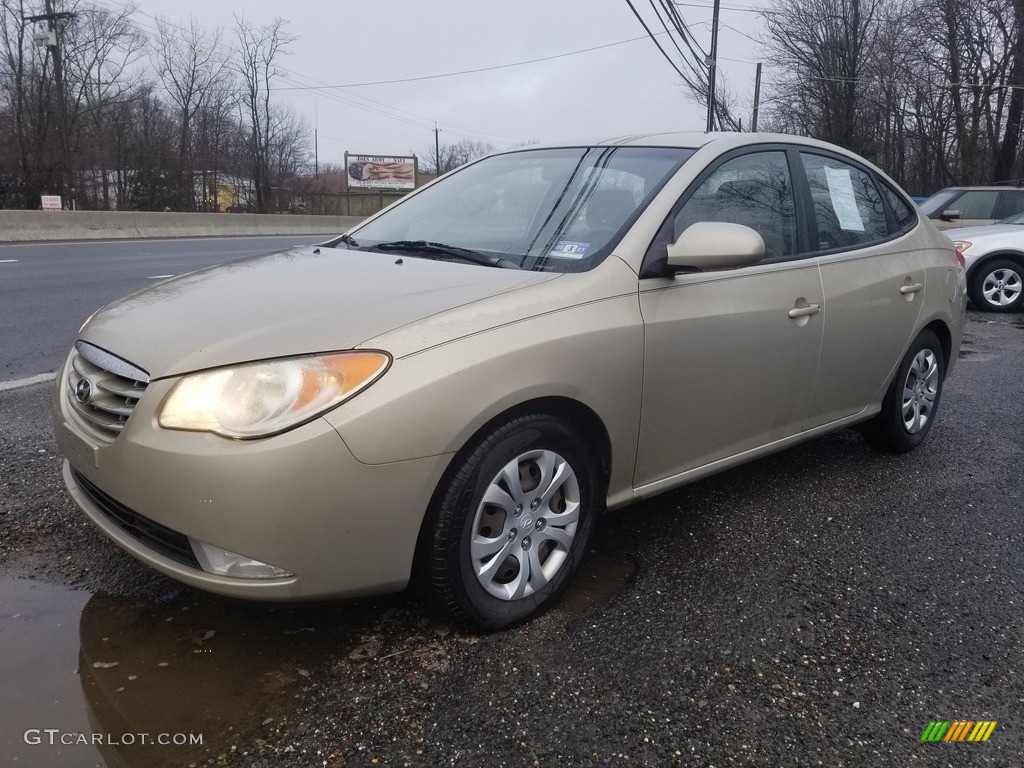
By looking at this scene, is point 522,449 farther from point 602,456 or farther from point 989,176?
point 989,176

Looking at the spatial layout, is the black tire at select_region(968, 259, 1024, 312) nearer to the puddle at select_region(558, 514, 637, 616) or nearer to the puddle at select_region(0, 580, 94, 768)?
the puddle at select_region(558, 514, 637, 616)

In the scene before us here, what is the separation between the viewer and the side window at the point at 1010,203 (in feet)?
40.7

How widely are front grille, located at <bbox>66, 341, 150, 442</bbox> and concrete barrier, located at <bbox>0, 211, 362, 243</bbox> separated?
17748 mm

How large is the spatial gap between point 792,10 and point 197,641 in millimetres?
40735

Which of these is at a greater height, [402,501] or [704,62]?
[704,62]

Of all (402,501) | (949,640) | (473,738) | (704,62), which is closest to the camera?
(473,738)

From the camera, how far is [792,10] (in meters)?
36.6

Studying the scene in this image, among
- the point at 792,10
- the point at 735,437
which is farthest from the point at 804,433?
the point at 792,10

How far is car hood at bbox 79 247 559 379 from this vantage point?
225 centimetres

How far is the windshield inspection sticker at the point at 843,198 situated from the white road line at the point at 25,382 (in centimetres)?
470

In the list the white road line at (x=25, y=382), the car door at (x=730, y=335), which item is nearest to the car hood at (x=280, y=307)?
the car door at (x=730, y=335)

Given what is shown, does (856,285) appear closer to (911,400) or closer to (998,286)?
(911,400)

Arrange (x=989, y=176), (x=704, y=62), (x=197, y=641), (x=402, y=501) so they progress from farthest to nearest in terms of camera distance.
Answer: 1. (x=989, y=176)
2. (x=704, y=62)
3. (x=197, y=641)
4. (x=402, y=501)

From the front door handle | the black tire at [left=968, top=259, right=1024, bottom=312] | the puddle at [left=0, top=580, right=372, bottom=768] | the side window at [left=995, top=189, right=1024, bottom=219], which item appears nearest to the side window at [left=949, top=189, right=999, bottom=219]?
the side window at [left=995, top=189, right=1024, bottom=219]
